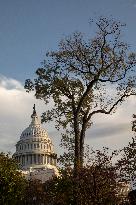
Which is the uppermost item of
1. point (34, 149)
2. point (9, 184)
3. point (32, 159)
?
point (34, 149)

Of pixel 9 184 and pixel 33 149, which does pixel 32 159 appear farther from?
pixel 9 184

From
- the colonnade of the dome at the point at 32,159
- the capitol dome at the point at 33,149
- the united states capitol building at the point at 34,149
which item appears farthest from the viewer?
the colonnade of the dome at the point at 32,159

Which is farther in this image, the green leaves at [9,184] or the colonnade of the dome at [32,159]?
the colonnade of the dome at [32,159]

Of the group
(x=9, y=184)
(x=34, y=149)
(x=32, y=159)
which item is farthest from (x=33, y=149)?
(x=9, y=184)

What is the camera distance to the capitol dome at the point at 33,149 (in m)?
175

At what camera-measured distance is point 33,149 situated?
175500 mm

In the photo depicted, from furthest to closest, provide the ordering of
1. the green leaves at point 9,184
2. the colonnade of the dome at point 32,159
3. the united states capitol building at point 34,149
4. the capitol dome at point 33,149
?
the colonnade of the dome at point 32,159
the capitol dome at point 33,149
the united states capitol building at point 34,149
the green leaves at point 9,184

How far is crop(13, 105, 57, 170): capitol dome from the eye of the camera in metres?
175

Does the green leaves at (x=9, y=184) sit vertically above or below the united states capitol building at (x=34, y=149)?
below

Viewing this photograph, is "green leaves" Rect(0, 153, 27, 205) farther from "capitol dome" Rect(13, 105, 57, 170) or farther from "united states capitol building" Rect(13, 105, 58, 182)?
"capitol dome" Rect(13, 105, 57, 170)

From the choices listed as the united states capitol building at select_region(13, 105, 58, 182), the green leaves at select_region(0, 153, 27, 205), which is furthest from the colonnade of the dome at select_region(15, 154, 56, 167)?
the green leaves at select_region(0, 153, 27, 205)

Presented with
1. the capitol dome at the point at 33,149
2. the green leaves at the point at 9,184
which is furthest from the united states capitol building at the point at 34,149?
the green leaves at the point at 9,184

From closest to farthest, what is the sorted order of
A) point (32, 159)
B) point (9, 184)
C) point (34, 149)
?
1. point (9, 184)
2. point (34, 149)
3. point (32, 159)

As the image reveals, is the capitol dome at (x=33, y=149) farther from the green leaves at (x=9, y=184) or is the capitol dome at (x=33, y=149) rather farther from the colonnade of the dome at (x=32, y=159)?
the green leaves at (x=9, y=184)
